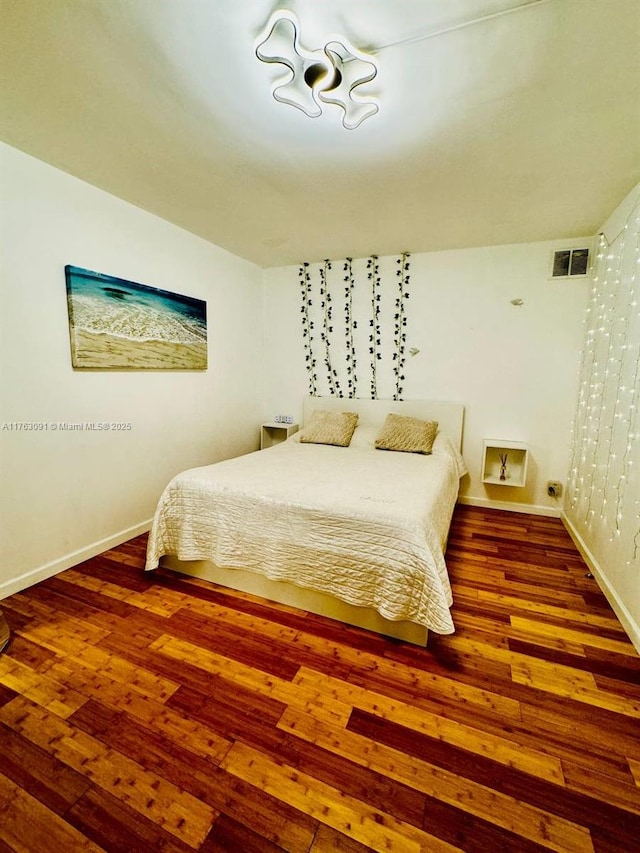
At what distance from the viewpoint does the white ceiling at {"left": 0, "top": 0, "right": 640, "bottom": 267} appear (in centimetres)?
119

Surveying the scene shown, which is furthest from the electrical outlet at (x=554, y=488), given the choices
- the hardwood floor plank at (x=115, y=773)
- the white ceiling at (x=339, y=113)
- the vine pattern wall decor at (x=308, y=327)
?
the hardwood floor plank at (x=115, y=773)

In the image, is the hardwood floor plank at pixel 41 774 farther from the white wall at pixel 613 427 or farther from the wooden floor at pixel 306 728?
the white wall at pixel 613 427

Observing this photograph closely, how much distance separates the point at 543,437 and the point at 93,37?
148 inches

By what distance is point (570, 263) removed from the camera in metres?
3.02

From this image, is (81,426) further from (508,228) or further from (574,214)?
(574,214)

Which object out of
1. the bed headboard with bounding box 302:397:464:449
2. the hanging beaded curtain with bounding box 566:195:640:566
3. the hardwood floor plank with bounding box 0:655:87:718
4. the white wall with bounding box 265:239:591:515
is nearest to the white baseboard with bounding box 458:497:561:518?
the white wall with bounding box 265:239:591:515

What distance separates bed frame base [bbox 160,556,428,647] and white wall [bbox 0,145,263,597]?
67cm

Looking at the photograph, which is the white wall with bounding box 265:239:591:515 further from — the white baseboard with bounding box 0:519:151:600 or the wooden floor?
the white baseboard with bounding box 0:519:151:600

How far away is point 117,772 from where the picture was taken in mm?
1164

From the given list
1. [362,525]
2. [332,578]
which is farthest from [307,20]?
[332,578]

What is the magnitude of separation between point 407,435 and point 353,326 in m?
1.34

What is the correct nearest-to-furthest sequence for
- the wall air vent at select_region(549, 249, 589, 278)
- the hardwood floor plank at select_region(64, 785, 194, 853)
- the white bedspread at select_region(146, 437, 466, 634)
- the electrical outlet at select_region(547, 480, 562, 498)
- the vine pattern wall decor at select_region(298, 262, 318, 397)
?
the hardwood floor plank at select_region(64, 785, 194, 853) → the white bedspread at select_region(146, 437, 466, 634) → the wall air vent at select_region(549, 249, 589, 278) → the electrical outlet at select_region(547, 480, 562, 498) → the vine pattern wall decor at select_region(298, 262, 318, 397)

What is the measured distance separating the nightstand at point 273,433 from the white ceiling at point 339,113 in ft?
6.67

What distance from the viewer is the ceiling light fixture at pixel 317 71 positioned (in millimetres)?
1228
